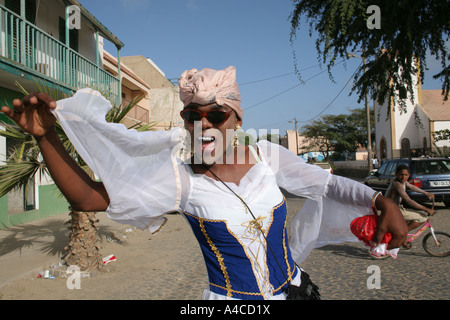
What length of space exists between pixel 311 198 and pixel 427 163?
394 inches

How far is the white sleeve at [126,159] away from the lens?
1.45 meters

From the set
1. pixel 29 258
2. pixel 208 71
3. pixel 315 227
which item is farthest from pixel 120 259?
pixel 208 71

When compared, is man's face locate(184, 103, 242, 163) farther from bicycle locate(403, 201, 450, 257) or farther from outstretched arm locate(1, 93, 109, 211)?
bicycle locate(403, 201, 450, 257)

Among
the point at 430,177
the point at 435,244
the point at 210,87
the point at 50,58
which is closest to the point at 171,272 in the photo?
the point at 210,87

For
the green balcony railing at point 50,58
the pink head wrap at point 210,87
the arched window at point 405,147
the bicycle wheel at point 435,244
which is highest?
the green balcony railing at point 50,58

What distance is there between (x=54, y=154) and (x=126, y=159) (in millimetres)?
291

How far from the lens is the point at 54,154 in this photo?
1.35 metres

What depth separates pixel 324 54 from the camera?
978 centimetres

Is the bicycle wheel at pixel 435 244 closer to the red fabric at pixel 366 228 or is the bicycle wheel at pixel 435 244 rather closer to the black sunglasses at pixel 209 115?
the red fabric at pixel 366 228

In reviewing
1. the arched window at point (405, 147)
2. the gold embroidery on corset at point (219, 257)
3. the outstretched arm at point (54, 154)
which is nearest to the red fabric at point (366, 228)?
the gold embroidery on corset at point (219, 257)

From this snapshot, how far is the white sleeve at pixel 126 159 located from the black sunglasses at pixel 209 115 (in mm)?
120

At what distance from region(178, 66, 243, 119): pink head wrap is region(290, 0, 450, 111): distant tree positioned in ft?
24.5

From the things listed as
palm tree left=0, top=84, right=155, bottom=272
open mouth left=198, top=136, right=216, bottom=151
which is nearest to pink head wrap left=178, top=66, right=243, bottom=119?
open mouth left=198, top=136, right=216, bottom=151

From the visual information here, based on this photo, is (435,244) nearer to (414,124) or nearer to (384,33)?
(384,33)
